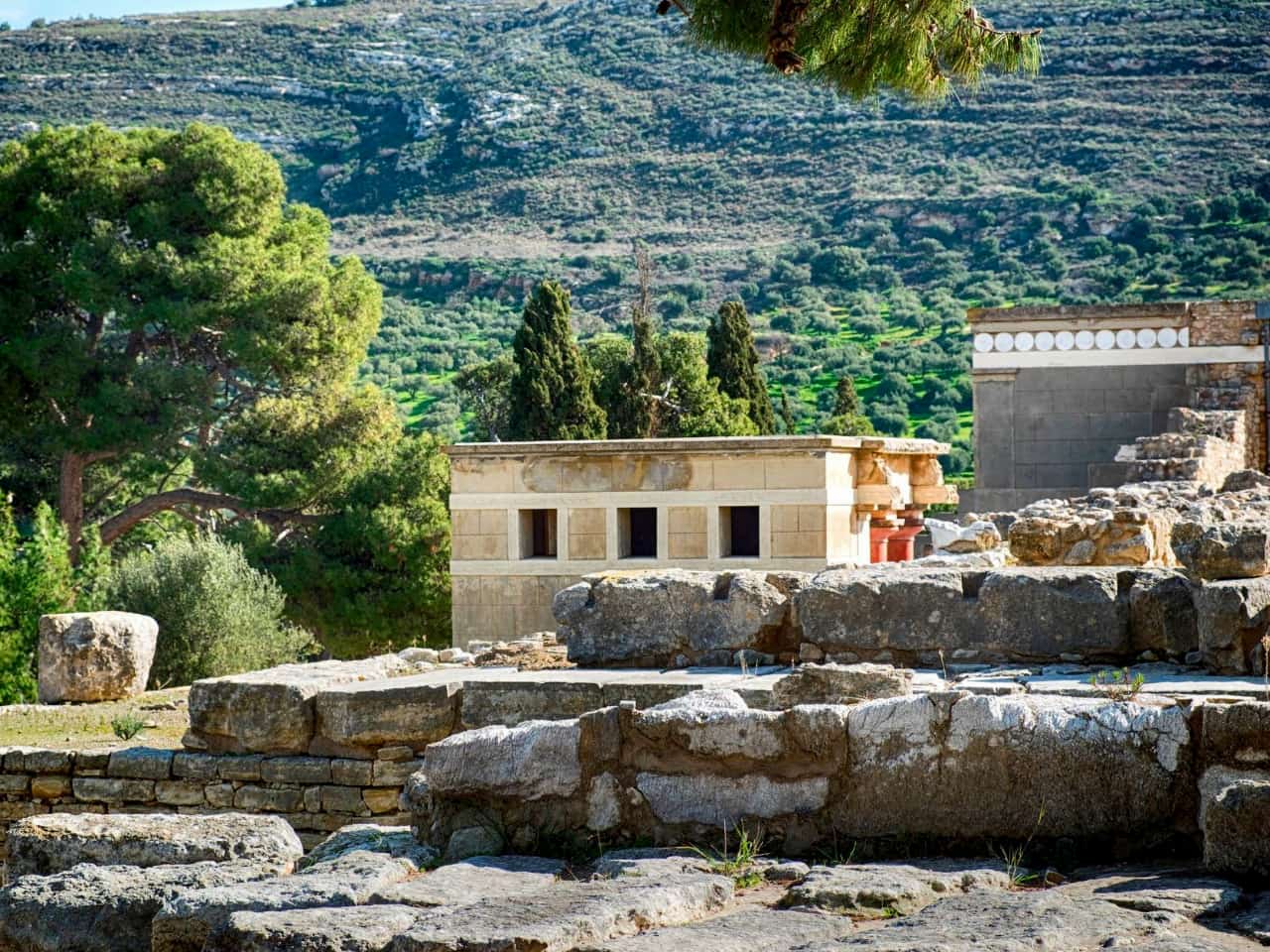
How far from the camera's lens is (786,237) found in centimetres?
7250

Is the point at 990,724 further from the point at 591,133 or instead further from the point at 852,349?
the point at 591,133

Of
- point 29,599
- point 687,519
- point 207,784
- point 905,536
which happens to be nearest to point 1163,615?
point 207,784

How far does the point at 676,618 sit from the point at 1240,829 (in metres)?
5.03

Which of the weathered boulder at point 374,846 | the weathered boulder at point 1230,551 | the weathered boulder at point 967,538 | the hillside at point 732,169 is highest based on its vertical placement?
the hillside at point 732,169

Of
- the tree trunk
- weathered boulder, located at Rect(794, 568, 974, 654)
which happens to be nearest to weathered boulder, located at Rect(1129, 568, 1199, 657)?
weathered boulder, located at Rect(794, 568, 974, 654)

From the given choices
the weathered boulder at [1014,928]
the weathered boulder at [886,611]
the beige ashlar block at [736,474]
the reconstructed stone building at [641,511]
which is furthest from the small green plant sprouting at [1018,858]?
the beige ashlar block at [736,474]

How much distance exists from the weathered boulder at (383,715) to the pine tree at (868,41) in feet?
15.7

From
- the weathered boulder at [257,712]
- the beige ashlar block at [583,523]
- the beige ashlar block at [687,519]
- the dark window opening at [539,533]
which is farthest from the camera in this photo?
the dark window opening at [539,533]

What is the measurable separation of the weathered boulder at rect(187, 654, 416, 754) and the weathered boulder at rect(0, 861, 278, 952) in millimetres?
4430

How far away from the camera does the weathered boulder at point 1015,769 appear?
557cm

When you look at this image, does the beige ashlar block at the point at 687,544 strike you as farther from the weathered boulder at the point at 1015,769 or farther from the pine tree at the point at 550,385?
the weathered boulder at the point at 1015,769

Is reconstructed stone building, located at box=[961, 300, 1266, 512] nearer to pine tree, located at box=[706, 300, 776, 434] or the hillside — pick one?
pine tree, located at box=[706, 300, 776, 434]

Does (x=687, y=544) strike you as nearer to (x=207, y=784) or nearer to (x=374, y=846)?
(x=207, y=784)

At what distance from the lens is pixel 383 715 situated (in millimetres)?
10320
